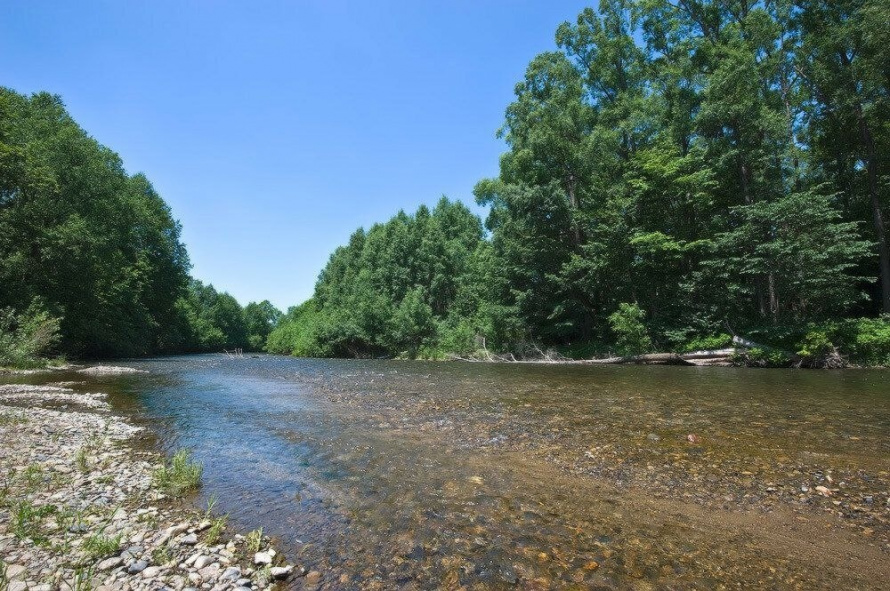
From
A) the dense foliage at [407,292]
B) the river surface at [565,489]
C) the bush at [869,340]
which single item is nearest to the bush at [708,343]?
the bush at [869,340]

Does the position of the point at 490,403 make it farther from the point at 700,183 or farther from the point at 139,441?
the point at 700,183

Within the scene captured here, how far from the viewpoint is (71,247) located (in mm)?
31844

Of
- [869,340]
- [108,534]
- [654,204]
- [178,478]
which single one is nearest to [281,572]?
[108,534]

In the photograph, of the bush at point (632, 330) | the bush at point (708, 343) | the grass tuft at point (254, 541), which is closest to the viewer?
the grass tuft at point (254, 541)

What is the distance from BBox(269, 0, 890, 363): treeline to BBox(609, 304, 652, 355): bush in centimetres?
15

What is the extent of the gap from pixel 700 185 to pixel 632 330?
34.8 ft

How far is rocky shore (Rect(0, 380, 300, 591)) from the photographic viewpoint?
3.52 meters

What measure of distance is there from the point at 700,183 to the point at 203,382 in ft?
104

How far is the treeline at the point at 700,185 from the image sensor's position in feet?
73.1

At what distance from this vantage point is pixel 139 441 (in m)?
8.28

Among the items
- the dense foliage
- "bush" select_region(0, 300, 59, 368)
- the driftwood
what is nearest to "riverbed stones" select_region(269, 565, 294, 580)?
the driftwood

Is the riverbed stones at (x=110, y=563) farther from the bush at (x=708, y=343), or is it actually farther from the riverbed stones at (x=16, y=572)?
the bush at (x=708, y=343)

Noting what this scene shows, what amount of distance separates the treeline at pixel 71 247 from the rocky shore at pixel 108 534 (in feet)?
76.0

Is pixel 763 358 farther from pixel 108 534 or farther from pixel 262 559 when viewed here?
pixel 108 534
